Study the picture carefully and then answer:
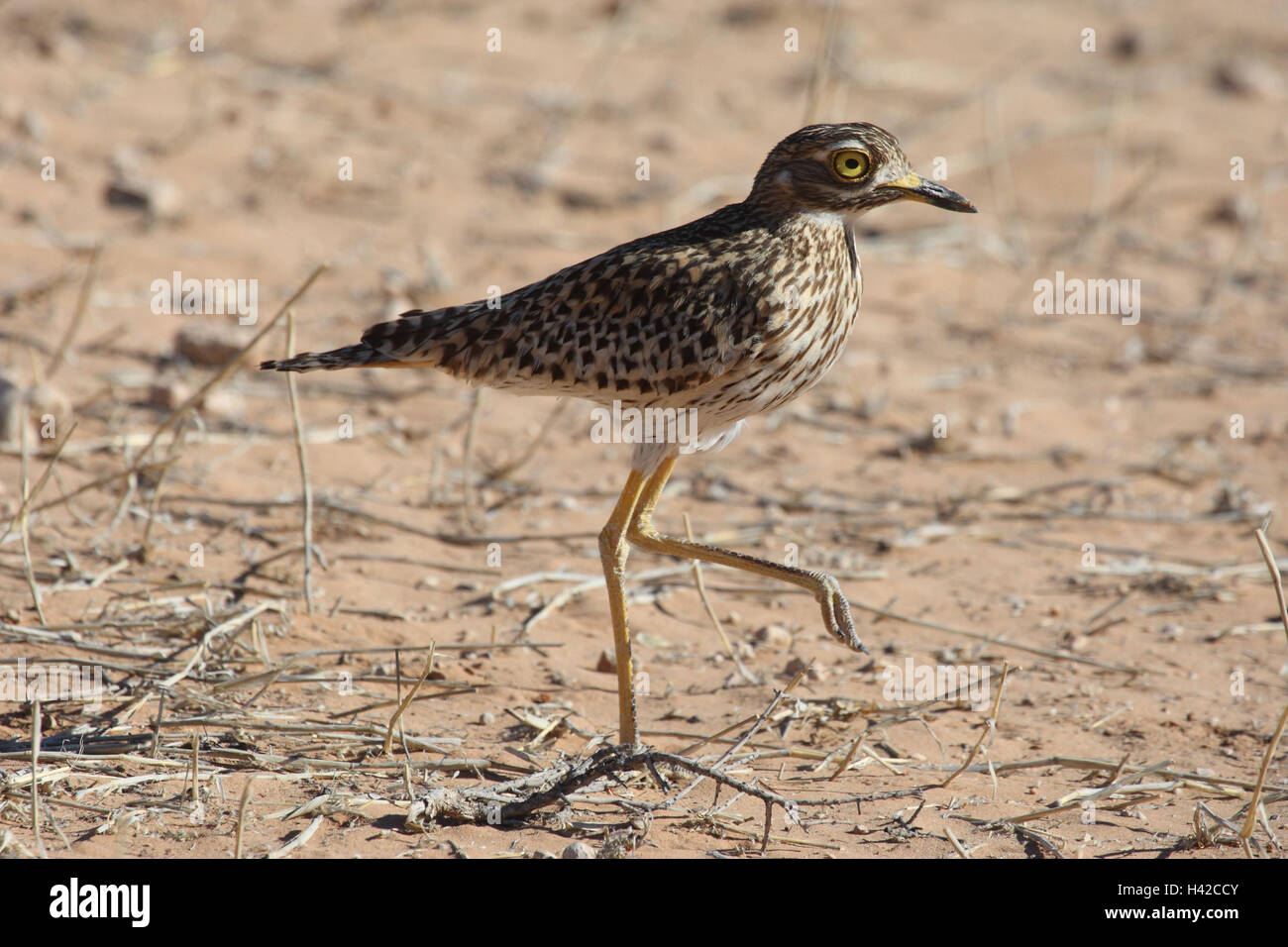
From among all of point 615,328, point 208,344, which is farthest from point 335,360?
point 208,344

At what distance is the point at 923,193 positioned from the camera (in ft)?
15.0

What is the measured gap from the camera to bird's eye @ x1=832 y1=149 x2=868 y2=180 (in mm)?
4520

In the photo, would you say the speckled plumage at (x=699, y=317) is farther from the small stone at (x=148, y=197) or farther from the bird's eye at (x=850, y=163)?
the small stone at (x=148, y=197)

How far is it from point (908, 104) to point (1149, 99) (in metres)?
2.16

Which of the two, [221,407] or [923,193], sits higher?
[923,193]

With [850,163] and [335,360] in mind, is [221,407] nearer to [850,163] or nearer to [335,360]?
[335,360]

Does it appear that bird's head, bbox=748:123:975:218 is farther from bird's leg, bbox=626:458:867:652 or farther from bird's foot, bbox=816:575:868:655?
bird's foot, bbox=816:575:868:655

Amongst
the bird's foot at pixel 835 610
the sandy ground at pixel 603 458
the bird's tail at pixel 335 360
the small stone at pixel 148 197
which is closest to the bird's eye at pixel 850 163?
the bird's foot at pixel 835 610

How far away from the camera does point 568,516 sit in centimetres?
628

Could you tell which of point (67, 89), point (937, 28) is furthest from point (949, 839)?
point (937, 28)

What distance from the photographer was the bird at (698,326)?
431cm

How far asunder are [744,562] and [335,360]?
1.47 m

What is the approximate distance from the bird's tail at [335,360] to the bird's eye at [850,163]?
158 centimetres

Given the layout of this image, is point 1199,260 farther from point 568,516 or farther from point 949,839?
point 949,839
